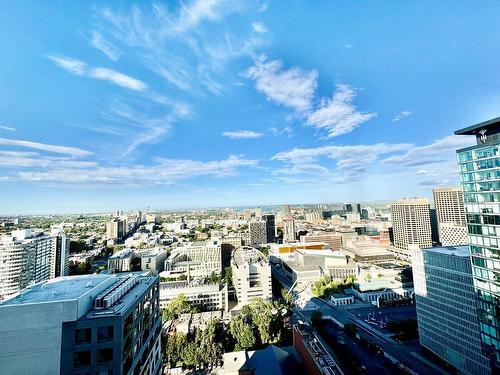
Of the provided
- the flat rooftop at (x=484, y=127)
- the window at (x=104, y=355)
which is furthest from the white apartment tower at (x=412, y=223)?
the window at (x=104, y=355)

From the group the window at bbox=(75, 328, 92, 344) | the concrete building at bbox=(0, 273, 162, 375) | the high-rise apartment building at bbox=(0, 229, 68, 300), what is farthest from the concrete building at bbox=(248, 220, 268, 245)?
the window at bbox=(75, 328, 92, 344)

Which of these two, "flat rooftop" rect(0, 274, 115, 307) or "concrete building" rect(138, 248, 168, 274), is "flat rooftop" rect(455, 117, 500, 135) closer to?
"flat rooftop" rect(0, 274, 115, 307)

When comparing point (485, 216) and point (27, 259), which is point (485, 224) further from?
point (27, 259)

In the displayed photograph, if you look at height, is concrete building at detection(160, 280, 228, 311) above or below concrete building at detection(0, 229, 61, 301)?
below

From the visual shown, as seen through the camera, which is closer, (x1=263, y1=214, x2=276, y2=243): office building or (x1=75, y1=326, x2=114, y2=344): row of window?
(x1=75, y1=326, x2=114, y2=344): row of window

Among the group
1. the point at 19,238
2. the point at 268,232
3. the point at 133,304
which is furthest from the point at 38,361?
the point at 268,232

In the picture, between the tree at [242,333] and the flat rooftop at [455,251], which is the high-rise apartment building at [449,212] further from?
the tree at [242,333]

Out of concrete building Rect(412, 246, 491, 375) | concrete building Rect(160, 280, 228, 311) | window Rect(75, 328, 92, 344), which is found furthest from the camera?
concrete building Rect(160, 280, 228, 311)

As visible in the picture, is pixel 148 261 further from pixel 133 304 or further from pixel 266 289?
pixel 133 304
